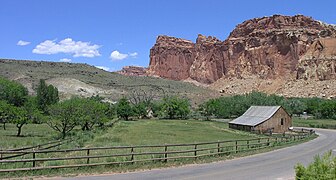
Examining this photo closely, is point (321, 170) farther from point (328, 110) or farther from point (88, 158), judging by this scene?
point (328, 110)

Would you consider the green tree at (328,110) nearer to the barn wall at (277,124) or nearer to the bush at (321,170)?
the barn wall at (277,124)

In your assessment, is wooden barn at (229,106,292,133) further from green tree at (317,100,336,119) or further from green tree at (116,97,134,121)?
green tree at (317,100,336,119)

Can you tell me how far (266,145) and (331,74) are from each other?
115 meters

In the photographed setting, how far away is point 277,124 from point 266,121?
2.96 m

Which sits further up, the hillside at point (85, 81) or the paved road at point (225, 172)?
the hillside at point (85, 81)

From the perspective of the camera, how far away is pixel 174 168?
18.3 m

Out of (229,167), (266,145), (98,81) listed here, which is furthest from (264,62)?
(229,167)

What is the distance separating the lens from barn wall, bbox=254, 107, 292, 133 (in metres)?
58.0

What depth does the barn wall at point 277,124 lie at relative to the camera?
5803 cm

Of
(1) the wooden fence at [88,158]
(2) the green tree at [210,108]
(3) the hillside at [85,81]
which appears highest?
(3) the hillside at [85,81]

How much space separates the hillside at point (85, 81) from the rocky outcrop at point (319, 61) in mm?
39481

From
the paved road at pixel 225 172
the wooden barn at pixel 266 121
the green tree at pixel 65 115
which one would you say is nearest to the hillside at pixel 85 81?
the wooden barn at pixel 266 121

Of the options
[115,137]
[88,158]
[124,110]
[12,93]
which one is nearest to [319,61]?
[124,110]

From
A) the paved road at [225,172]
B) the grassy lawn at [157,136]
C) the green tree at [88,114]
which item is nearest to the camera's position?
the paved road at [225,172]
